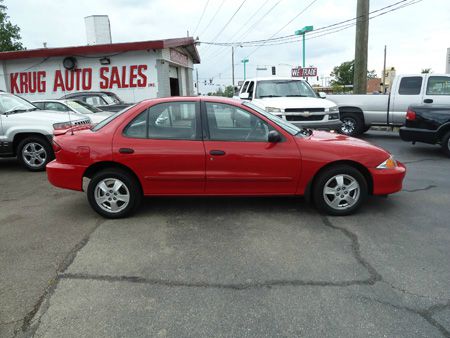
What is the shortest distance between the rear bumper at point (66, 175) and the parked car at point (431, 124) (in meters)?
7.45

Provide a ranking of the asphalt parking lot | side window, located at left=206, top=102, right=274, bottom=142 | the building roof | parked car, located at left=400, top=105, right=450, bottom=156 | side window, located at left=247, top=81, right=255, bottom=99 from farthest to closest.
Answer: the building roof, side window, located at left=247, top=81, right=255, bottom=99, parked car, located at left=400, top=105, right=450, bottom=156, side window, located at left=206, top=102, right=274, bottom=142, the asphalt parking lot

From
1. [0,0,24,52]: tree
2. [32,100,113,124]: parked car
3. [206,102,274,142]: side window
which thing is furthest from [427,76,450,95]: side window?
[0,0,24,52]: tree

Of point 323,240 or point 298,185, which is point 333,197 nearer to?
point 298,185

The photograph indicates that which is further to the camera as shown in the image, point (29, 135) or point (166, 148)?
point (29, 135)

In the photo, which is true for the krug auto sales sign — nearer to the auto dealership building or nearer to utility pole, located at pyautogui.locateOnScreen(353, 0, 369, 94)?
the auto dealership building

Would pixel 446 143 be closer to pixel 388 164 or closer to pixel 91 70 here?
pixel 388 164

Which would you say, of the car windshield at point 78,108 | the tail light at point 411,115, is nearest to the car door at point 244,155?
the tail light at point 411,115

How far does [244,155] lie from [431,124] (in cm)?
595

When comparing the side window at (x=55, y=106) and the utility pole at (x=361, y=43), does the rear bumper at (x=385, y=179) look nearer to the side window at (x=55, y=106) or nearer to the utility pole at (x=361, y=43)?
the side window at (x=55, y=106)

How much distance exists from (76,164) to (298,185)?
2819mm

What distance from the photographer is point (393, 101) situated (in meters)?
11.1

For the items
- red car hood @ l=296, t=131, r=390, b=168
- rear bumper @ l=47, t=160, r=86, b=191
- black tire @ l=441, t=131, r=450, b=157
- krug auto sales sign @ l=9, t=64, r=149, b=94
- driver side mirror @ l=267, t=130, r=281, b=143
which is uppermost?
krug auto sales sign @ l=9, t=64, r=149, b=94

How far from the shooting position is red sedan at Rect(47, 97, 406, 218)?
15.0 ft

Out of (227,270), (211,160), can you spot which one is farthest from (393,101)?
(227,270)
